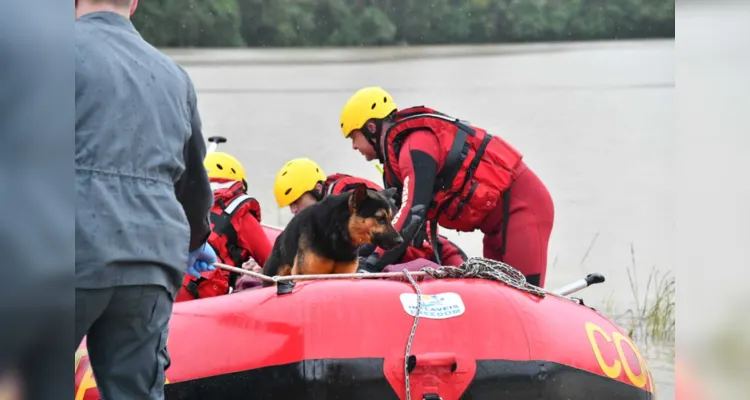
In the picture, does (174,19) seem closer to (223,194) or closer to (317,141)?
(317,141)

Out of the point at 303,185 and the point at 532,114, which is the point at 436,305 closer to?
the point at 303,185

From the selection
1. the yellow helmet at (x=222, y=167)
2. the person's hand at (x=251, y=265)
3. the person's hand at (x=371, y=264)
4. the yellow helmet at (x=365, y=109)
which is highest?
the yellow helmet at (x=365, y=109)

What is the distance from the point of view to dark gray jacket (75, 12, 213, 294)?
1.86 m

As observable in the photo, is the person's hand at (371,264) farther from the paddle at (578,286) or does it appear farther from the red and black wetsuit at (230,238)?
the paddle at (578,286)

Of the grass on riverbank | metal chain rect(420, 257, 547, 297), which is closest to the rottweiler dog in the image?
metal chain rect(420, 257, 547, 297)

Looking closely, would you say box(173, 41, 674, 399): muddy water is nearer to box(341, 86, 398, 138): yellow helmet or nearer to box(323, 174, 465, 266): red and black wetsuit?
box(323, 174, 465, 266): red and black wetsuit

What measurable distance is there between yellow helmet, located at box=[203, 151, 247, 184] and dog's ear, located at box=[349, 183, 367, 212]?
3.20ft

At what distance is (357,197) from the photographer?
14.1 feet

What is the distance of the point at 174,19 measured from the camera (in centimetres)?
1459

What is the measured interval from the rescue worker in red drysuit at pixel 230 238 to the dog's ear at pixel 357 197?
0.60m

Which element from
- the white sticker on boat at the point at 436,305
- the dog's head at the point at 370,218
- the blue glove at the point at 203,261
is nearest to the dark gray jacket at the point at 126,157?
the blue glove at the point at 203,261

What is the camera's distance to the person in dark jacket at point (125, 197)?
6.10 ft

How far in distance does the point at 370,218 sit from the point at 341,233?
0.13m
